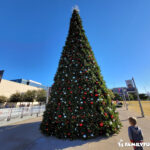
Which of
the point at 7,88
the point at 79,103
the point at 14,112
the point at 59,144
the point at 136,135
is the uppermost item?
the point at 7,88

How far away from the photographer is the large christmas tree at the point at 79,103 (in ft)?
10.2

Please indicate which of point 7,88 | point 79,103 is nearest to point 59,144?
point 79,103

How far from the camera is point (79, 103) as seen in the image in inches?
130

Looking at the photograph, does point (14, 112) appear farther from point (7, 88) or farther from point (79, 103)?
point (7, 88)

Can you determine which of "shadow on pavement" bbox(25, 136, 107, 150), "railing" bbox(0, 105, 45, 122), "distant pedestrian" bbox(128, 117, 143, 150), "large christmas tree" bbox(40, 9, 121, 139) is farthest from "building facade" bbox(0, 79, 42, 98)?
"distant pedestrian" bbox(128, 117, 143, 150)

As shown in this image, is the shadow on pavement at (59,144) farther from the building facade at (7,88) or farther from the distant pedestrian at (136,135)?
the building facade at (7,88)

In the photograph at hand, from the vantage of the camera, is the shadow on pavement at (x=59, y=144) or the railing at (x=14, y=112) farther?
the railing at (x=14, y=112)

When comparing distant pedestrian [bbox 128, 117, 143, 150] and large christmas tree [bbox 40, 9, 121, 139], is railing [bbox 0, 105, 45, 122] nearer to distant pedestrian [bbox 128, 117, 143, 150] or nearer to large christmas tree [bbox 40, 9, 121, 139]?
large christmas tree [bbox 40, 9, 121, 139]

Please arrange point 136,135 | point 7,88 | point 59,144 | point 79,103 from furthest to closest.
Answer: point 7,88
point 79,103
point 59,144
point 136,135

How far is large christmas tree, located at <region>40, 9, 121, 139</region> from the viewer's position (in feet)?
10.2

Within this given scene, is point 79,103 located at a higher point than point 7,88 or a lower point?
lower

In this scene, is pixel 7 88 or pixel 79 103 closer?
pixel 79 103

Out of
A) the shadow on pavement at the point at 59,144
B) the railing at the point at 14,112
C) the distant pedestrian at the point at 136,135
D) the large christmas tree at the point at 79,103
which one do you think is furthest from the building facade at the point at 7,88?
the distant pedestrian at the point at 136,135

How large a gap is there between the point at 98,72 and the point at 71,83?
5.10 ft
